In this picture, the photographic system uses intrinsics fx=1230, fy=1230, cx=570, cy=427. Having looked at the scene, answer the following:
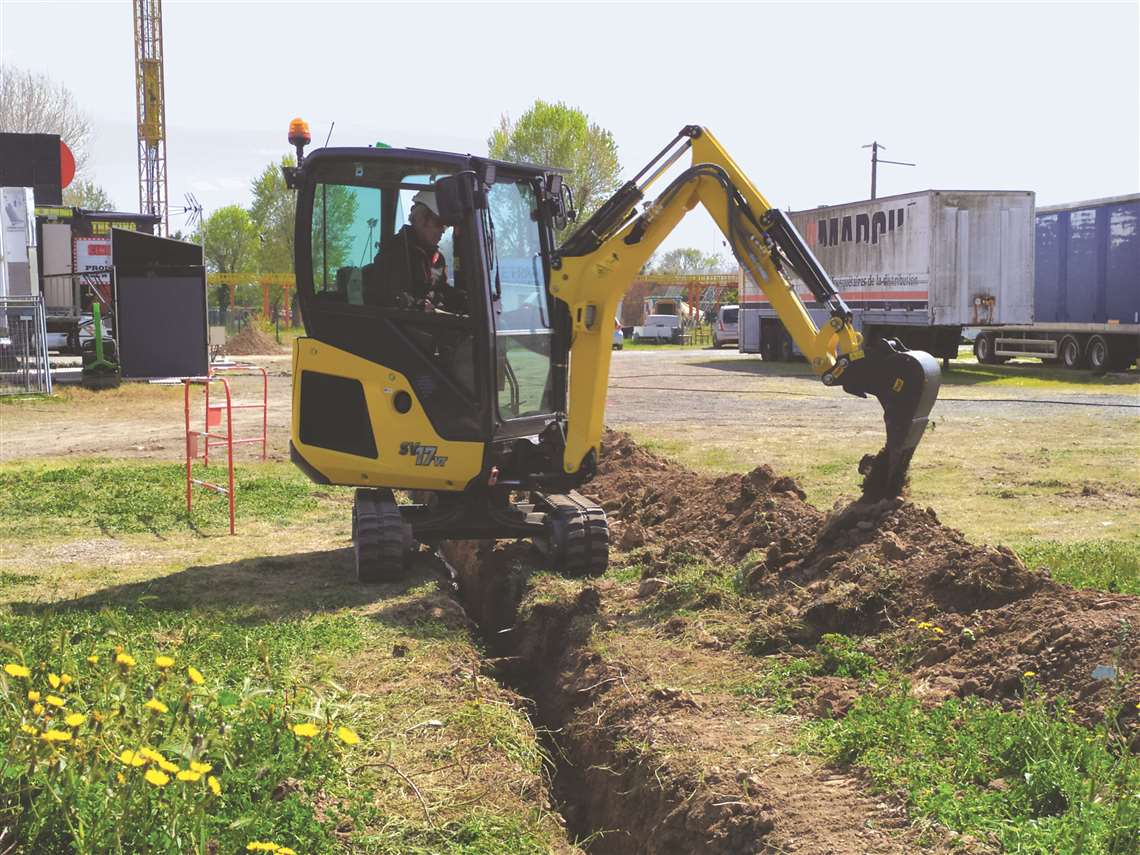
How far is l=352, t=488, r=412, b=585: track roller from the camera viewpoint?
841cm

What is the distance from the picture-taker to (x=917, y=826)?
449 centimetres

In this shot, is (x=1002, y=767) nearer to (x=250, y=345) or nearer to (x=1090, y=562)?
(x=1090, y=562)

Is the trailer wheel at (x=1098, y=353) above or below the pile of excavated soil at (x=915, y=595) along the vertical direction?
above

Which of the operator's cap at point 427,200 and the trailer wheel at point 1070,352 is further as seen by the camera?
the trailer wheel at point 1070,352

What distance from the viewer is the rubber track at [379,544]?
331 inches

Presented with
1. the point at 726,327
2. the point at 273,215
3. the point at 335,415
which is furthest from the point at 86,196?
the point at 335,415

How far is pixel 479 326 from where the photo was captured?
8.33m

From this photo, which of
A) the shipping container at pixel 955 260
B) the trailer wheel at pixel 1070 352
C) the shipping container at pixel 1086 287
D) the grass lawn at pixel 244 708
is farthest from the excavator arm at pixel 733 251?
the trailer wheel at pixel 1070 352

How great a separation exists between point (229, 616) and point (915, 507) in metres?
4.33

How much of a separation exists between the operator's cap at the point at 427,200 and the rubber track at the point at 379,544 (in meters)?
2.10

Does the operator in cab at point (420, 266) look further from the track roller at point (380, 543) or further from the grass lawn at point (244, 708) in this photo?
the grass lawn at point (244, 708)

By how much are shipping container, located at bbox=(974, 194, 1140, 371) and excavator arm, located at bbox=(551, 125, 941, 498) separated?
2045cm

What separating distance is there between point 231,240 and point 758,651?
259ft

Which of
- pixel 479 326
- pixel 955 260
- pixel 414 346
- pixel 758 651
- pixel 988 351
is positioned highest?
pixel 955 260
